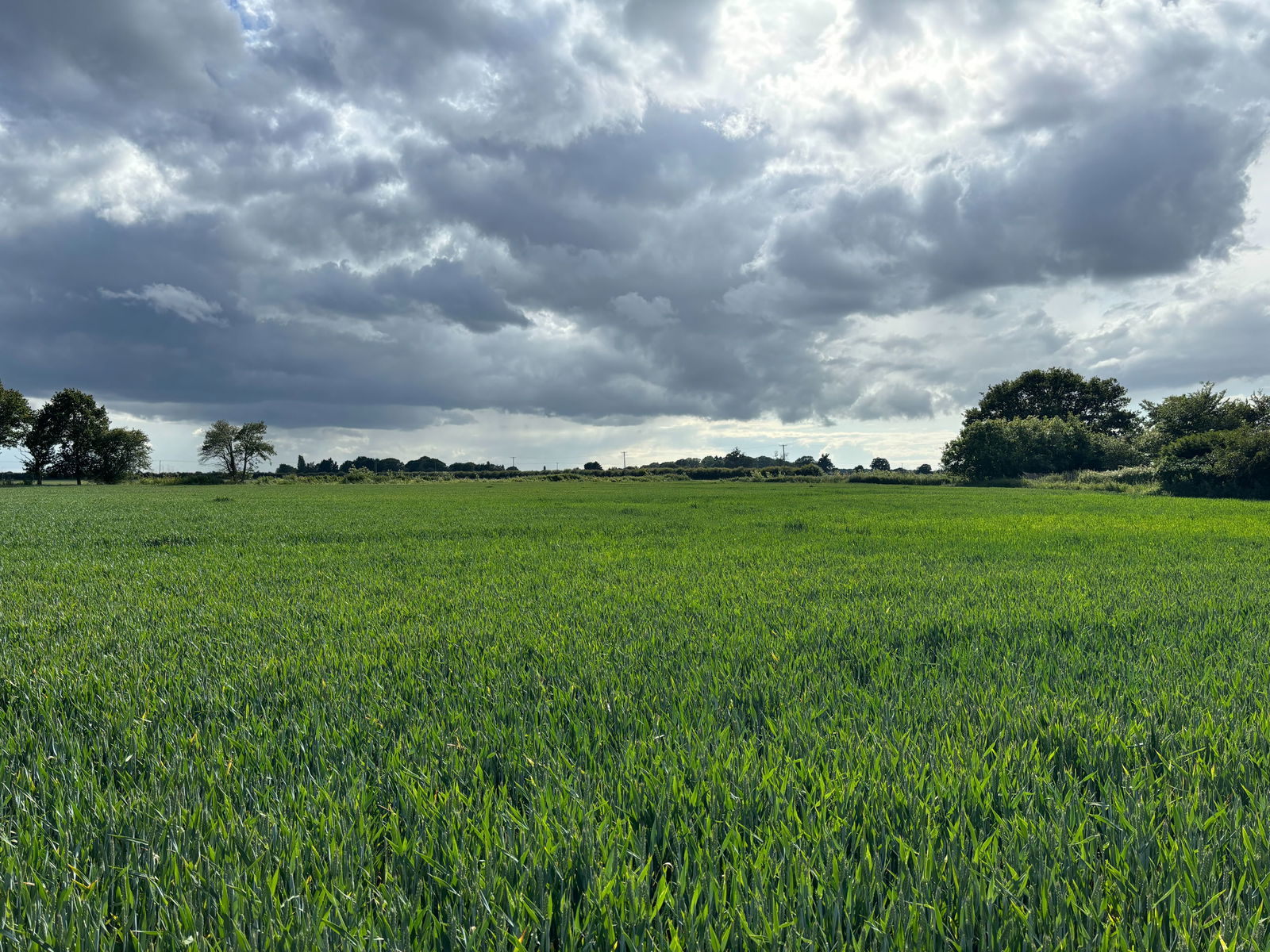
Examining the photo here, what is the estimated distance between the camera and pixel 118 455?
85188 mm

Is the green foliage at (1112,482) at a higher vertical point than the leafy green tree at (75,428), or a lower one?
lower

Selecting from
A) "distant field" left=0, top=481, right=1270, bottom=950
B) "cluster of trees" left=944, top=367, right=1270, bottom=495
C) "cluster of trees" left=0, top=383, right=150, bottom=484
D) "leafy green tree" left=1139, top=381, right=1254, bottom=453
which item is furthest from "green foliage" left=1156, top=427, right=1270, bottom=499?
"cluster of trees" left=0, top=383, right=150, bottom=484

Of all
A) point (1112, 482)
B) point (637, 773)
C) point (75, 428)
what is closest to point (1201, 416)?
point (1112, 482)

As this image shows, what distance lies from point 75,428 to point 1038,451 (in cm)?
12081

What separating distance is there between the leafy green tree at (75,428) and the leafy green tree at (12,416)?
265 cm

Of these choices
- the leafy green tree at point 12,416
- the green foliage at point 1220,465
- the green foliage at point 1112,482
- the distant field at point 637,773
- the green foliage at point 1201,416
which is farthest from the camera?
the leafy green tree at point 12,416

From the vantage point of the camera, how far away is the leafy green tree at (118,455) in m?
82.2

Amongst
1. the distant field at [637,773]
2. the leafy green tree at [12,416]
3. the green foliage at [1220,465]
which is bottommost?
the distant field at [637,773]

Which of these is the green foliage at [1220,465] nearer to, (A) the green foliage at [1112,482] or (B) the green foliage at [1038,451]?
(A) the green foliage at [1112,482]

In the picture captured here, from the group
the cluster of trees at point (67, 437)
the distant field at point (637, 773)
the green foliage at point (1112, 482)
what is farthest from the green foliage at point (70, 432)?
the green foliage at point (1112, 482)

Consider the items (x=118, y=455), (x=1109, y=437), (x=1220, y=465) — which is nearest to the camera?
(x=1220, y=465)

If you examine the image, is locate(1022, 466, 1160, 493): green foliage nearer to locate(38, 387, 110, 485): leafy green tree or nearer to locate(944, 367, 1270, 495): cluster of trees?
locate(944, 367, 1270, 495): cluster of trees

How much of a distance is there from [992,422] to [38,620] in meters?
78.5

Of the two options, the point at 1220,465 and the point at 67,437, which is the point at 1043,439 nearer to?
the point at 1220,465
